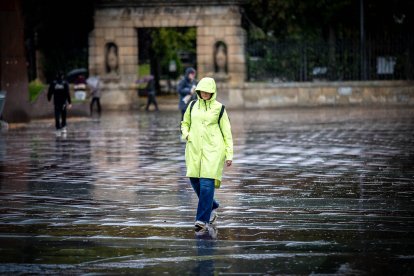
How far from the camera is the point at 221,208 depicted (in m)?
13.9

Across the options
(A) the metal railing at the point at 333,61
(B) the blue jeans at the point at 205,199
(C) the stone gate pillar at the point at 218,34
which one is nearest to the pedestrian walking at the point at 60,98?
(C) the stone gate pillar at the point at 218,34

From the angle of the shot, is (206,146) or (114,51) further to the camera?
(114,51)

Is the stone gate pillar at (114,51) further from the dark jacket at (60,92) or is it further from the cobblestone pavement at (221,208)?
the cobblestone pavement at (221,208)

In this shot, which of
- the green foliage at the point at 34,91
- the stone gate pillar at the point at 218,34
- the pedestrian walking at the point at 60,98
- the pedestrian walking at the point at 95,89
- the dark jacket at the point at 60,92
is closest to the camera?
the pedestrian walking at the point at 60,98

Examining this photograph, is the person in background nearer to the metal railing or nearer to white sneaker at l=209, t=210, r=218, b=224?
the metal railing

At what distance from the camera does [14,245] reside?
1095 centimetres

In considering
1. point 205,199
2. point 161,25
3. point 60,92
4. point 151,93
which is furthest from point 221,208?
point 161,25

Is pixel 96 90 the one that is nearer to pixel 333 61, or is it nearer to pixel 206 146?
pixel 333 61

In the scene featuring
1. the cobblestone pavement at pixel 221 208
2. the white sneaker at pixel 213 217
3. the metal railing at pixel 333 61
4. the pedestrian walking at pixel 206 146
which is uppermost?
the metal railing at pixel 333 61

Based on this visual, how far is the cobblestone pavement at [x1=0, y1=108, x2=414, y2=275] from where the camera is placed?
9930 mm

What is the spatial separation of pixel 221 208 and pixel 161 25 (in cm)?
3365

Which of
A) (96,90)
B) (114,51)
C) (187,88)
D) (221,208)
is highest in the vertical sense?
(114,51)

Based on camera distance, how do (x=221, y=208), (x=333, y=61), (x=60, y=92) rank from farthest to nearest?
(x=333, y=61)
(x=60, y=92)
(x=221, y=208)

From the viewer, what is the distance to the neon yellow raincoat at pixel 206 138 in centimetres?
1193
